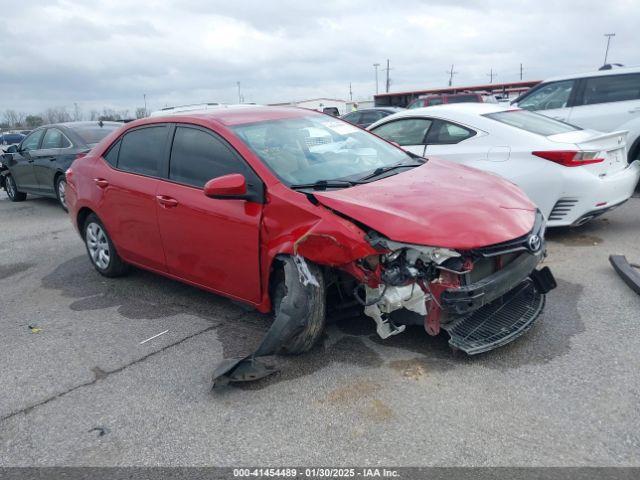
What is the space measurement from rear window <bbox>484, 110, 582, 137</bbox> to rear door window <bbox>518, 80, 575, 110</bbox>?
228 centimetres

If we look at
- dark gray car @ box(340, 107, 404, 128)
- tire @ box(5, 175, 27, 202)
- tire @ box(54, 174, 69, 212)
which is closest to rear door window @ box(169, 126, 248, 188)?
tire @ box(54, 174, 69, 212)

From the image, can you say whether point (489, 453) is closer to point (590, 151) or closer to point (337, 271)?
point (337, 271)

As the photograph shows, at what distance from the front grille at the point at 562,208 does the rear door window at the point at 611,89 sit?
3442mm

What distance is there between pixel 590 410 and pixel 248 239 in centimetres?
231

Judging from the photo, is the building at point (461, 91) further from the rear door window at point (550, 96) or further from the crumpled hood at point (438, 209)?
the crumpled hood at point (438, 209)

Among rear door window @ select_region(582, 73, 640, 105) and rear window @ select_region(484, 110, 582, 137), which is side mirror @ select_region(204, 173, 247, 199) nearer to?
rear window @ select_region(484, 110, 582, 137)

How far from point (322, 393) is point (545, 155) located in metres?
3.52

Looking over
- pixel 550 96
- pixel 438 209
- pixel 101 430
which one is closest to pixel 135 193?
pixel 101 430

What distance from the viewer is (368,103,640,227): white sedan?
16.9 ft

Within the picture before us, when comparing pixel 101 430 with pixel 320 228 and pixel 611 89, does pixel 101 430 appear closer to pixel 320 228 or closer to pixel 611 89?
pixel 320 228

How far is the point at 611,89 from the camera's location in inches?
302

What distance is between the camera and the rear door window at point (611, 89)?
752 cm

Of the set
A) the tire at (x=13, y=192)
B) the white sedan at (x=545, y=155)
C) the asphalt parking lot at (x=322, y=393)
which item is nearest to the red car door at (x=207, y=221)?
the asphalt parking lot at (x=322, y=393)

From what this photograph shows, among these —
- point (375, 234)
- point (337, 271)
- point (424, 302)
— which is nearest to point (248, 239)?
point (337, 271)
